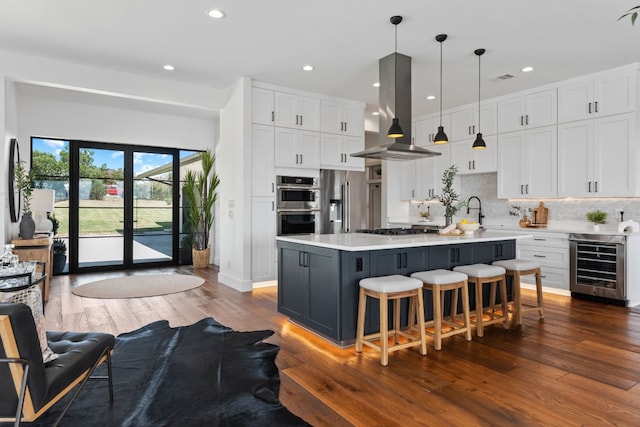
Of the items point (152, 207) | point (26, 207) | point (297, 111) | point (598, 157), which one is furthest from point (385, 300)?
point (152, 207)

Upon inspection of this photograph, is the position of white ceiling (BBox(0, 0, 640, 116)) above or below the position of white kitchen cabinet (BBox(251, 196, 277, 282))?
above

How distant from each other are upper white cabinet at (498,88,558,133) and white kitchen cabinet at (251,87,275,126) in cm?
349

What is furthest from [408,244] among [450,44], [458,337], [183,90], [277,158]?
[183,90]

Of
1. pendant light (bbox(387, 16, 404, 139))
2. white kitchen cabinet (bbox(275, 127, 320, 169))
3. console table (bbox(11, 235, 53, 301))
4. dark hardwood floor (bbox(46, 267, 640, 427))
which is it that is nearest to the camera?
dark hardwood floor (bbox(46, 267, 640, 427))

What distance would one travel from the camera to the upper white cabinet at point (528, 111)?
553cm

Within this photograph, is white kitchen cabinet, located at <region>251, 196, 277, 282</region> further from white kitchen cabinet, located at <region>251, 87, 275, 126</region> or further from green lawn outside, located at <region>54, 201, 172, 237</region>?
green lawn outside, located at <region>54, 201, 172, 237</region>

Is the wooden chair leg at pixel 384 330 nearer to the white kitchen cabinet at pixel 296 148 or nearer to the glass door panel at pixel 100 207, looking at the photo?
the white kitchen cabinet at pixel 296 148

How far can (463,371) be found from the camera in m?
2.80

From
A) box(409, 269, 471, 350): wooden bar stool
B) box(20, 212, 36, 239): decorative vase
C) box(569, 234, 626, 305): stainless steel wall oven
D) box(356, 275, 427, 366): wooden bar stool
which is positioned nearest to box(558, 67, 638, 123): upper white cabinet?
box(569, 234, 626, 305): stainless steel wall oven

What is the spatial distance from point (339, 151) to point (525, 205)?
9.94 ft

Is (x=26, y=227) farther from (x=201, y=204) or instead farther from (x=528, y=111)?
(x=528, y=111)

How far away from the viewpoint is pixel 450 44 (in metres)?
4.24

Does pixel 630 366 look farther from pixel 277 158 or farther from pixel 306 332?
pixel 277 158

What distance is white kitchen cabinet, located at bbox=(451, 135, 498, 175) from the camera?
20.5 ft
